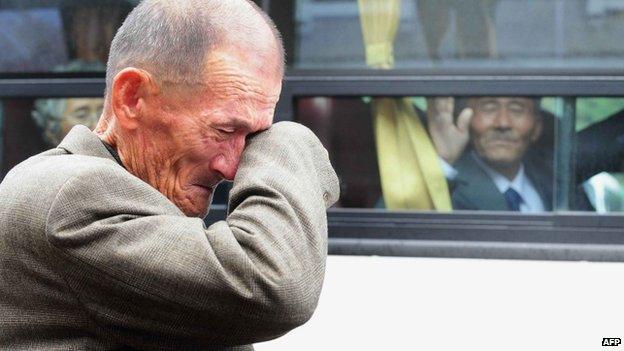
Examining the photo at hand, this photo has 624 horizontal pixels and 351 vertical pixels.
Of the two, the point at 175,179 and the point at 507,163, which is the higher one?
the point at 175,179

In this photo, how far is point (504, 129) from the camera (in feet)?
11.8

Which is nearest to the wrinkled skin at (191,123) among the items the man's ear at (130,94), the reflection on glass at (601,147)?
the man's ear at (130,94)

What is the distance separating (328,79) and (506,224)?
0.69m

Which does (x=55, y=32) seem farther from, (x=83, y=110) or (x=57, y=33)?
(x=83, y=110)

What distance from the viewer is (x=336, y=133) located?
3668 millimetres

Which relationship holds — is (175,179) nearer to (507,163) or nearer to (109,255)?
(109,255)

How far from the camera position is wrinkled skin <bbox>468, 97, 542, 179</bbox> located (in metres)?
3.57

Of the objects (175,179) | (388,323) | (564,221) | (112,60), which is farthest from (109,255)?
(564,221)

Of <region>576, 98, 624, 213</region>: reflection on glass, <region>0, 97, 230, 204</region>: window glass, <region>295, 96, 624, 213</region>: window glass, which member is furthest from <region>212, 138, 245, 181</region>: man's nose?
<region>0, 97, 230, 204</region>: window glass

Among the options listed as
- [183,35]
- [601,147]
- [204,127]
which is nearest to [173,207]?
[204,127]

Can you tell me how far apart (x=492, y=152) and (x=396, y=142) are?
0.96ft

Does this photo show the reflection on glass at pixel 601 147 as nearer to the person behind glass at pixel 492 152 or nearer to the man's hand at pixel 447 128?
the person behind glass at pixel 492 152

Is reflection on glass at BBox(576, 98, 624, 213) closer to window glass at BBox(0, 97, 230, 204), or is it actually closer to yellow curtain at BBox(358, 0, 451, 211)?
yellow curtain at BBox(358, 0, 451, 211)

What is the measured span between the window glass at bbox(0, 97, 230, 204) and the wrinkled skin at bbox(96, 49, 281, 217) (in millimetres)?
2049
